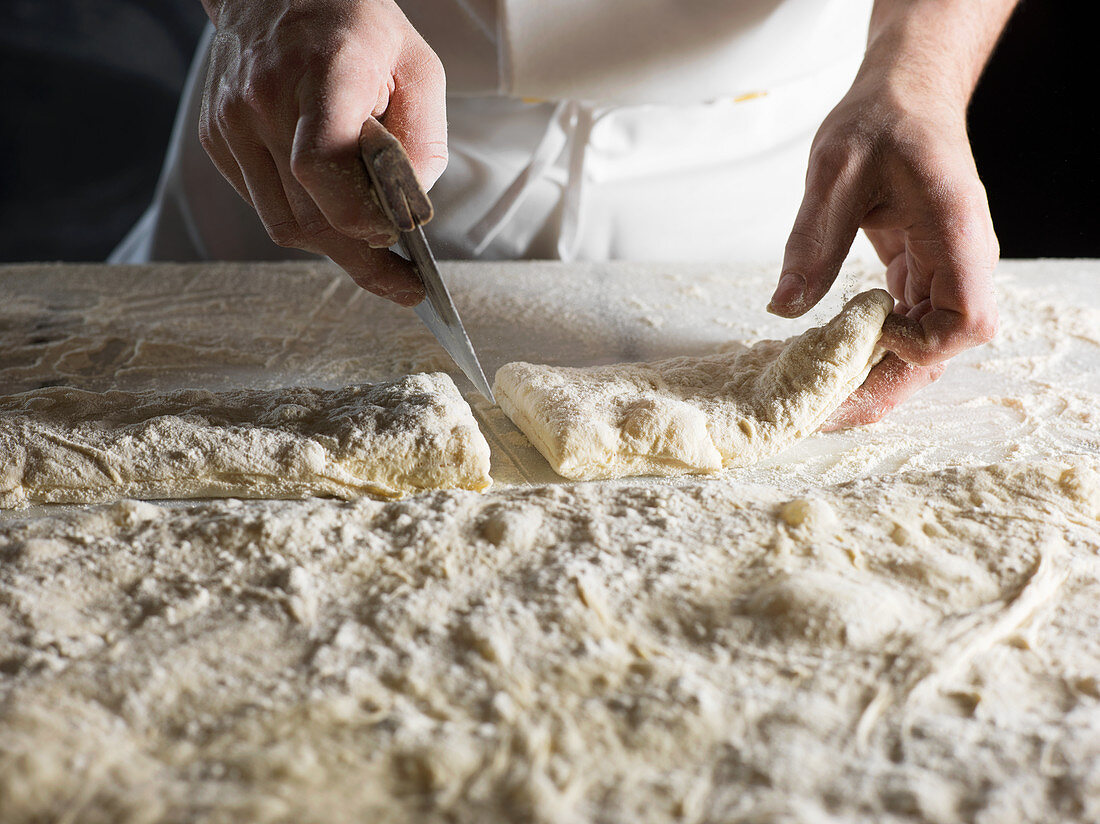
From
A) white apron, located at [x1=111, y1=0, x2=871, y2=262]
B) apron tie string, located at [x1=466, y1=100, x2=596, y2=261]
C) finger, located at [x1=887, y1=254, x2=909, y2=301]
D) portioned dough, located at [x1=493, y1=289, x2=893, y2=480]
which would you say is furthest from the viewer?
apron tie string, located at [x1=466, y1=100, x2=596, y2=261]

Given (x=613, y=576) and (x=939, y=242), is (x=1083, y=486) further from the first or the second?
(x=613, y=576)

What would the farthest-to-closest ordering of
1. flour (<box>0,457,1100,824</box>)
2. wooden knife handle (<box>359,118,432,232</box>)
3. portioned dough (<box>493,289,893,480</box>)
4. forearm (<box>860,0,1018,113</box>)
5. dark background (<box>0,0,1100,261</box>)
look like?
dark background (<box>0,0,1100,261</box>), forearm (<box>860,0,1018,113</box>), portioned dough (<box>493,289,893,480</box>), wooden knife handle (<box>359,118,432,232</box>), flour (<box>0,457,1100,824</box>)

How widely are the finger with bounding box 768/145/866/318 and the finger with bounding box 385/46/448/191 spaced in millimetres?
534

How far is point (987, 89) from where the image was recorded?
2721 mm

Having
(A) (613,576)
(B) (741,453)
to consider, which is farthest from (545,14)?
(A) (613,576)

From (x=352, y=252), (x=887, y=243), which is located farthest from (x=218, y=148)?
(x=887, y=243)

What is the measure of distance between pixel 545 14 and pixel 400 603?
4.32ft

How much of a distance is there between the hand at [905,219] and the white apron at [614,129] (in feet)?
2.10

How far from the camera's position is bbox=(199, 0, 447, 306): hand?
100 cm

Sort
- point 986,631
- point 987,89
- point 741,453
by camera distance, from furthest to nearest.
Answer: point 987,89 → point 741,453 → point 986,631

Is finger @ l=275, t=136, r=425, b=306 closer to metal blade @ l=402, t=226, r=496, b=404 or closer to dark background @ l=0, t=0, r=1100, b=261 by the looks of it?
metal blade @ l=402, t=226, r=496, b=404

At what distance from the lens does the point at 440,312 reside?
3.96 feet

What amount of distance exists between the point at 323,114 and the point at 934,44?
105 centimetres

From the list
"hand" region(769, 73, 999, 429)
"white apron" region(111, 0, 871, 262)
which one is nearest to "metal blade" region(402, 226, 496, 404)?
"white apron" region(111, 0, 871, 262)
